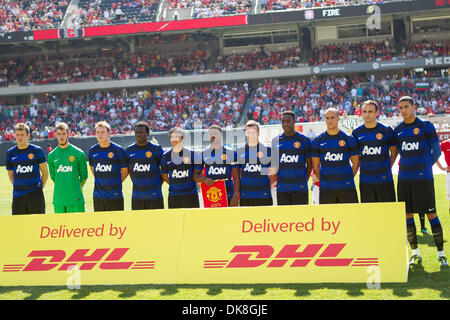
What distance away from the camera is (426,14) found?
38125 millimetres

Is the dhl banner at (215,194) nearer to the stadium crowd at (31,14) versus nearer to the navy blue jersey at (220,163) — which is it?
the navy blue jersey at (220,163)

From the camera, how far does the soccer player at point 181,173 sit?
7164mm

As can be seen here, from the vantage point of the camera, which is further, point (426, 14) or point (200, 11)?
point (200, 11)

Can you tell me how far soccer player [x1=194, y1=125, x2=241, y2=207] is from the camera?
7.23 meters

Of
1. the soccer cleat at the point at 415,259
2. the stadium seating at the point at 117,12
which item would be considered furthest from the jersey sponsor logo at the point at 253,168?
the stadium seating at the point at 117,12

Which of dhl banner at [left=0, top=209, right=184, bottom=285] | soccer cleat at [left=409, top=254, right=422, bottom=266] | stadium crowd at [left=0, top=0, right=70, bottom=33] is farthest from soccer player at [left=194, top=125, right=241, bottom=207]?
stadium crowd at [left=0, top=0, right=70, bottom=33]

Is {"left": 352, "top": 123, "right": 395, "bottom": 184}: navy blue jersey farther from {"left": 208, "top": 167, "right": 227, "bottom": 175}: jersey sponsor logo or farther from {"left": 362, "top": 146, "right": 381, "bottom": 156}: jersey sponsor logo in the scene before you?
{"left": 208, "top": 167, "right": 227, "bottom": 175}: jersey sponsor logo

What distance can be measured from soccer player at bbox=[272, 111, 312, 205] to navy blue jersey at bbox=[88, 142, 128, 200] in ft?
7.33

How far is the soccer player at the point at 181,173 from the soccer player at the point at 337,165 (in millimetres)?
1695

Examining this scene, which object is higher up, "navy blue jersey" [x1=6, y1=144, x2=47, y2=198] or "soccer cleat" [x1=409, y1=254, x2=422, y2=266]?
"navy blue jersey" [x1=6, y1=144, x2=47, y2=198]

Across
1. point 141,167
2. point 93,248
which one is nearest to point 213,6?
point 141,167
